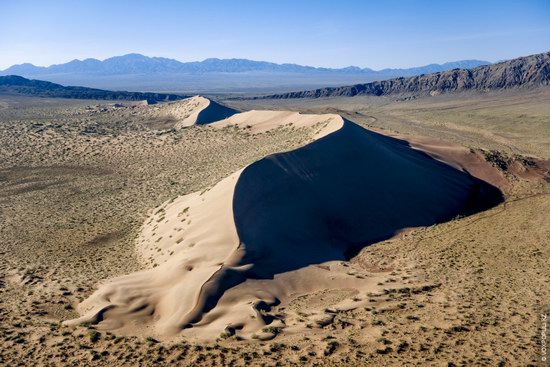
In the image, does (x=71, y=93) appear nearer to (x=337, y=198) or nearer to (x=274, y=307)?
(x=337, y=198)

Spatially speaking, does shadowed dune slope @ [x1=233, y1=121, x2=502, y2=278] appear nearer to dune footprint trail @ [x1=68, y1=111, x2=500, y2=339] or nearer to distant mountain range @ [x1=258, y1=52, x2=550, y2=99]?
dune footprint trail @ [x1=68, y1=111, x2=500, y2=339]

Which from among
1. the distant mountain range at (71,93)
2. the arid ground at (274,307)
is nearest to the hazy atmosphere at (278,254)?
the arid ground at (274,307)

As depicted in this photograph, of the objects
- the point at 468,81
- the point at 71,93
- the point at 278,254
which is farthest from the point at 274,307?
the point at 71,93

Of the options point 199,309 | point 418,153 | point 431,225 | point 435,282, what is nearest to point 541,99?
point 418,153

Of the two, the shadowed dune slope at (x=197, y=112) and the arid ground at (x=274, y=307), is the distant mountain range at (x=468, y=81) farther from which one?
the arid ground at (x=274, y=307)

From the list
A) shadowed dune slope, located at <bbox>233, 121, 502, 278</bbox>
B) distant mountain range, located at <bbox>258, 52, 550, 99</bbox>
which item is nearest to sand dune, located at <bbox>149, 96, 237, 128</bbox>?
shadowed dune slope, located at <bbox>233, 121, 502, 278</bbox>
